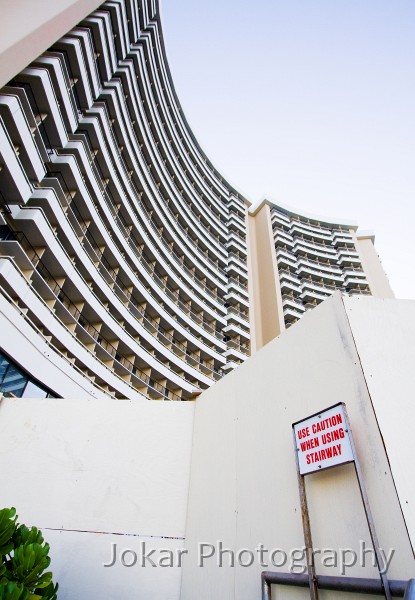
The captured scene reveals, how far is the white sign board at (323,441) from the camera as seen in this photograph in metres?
2.39

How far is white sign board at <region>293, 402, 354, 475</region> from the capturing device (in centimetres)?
239

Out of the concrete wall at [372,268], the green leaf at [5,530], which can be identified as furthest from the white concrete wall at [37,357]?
the concrete wall at [372,268]

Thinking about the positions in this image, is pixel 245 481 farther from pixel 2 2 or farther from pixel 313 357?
pixel 2 2

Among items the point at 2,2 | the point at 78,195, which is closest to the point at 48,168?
the point at 78,195

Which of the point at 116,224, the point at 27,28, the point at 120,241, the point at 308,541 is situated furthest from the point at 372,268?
the point at 308,541

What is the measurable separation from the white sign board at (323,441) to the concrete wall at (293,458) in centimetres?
9

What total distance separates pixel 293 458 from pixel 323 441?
0.45m

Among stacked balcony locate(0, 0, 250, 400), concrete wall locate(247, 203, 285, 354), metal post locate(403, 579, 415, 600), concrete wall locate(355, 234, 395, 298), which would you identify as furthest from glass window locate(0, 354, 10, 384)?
concrete wall locate(355, 234, 395, 298)

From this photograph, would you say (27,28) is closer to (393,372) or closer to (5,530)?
(5,530)

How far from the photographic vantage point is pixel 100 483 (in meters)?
4.24

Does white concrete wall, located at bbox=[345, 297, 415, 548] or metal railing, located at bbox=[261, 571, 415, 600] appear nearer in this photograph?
metal railing, located at bbox=[261, 571, 415, 600]

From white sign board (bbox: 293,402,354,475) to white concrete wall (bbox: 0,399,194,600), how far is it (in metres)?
2.19

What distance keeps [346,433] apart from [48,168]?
20751 mm

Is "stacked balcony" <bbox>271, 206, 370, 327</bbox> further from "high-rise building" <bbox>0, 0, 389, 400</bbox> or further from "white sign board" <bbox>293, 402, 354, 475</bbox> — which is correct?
"white sign board" <bbox>293, 402, 354, 475</bbox>
